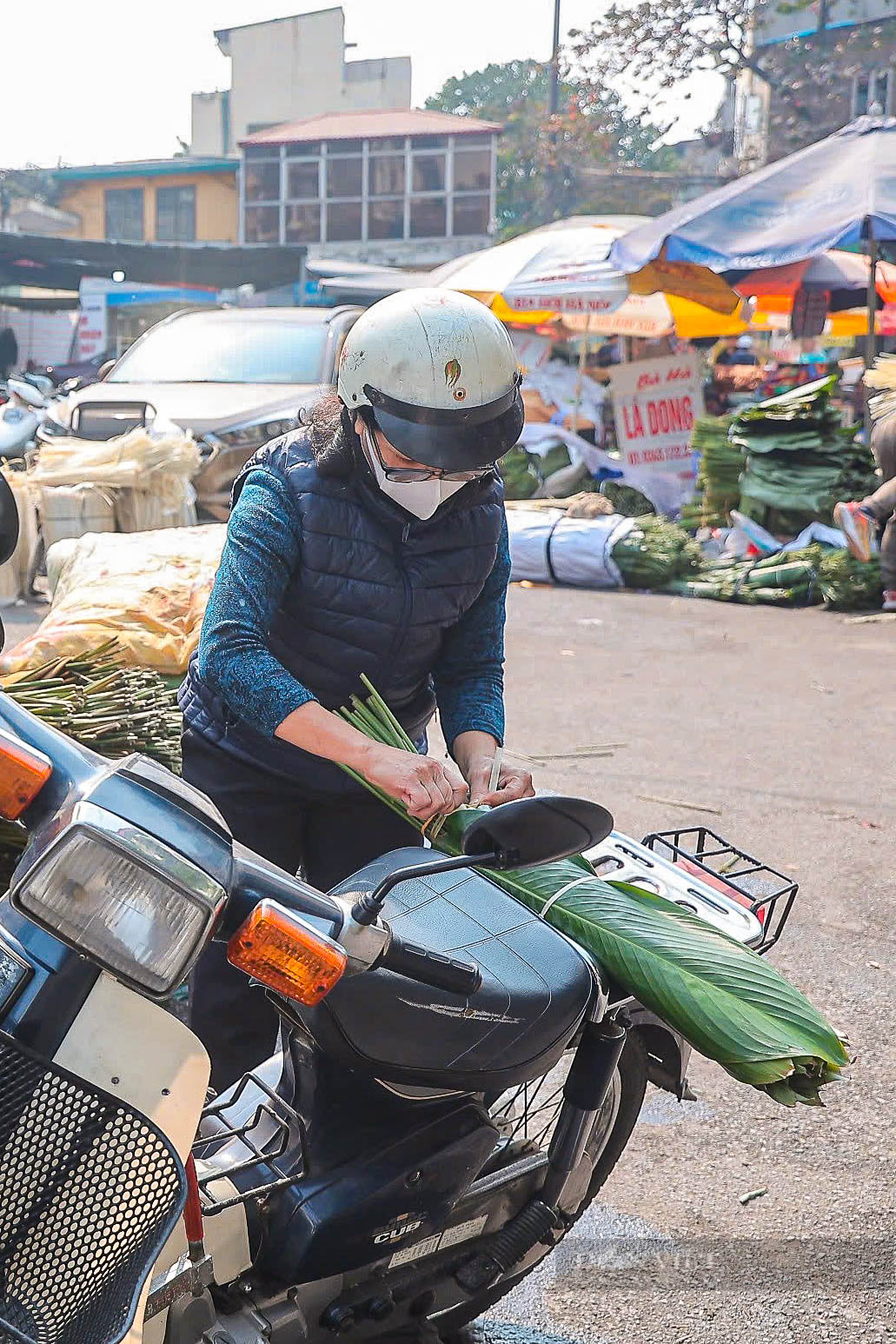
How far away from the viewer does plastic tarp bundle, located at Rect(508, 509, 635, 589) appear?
420 inches

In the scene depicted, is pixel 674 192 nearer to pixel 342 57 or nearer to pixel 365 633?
pixel 342 57

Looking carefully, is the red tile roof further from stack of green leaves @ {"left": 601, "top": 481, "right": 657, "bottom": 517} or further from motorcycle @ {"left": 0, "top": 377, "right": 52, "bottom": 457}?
motorcycle @ {"left": 0, "top": 377, "right": 52, "bottom": 457}

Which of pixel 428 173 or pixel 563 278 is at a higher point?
pixel 428 173

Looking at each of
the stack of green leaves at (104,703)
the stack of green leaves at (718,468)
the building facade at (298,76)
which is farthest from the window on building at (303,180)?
the stack of green leaves at (104,703)

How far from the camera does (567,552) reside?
10.7m

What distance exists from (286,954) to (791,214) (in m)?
10.0

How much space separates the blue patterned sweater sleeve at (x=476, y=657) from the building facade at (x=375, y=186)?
124 feet

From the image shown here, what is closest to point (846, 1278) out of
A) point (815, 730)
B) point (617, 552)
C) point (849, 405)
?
point (815, 730)

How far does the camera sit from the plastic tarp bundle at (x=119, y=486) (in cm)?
838

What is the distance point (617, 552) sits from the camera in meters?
10.7

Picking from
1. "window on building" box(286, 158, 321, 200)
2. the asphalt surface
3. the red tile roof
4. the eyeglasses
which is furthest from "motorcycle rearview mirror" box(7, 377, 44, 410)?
"window on building" box(286, 158, 321, 200)

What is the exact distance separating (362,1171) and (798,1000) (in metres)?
0.76

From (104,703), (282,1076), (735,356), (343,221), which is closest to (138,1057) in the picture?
(282,1076)

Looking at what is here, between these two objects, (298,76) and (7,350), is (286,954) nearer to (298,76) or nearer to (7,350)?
(7,350)
